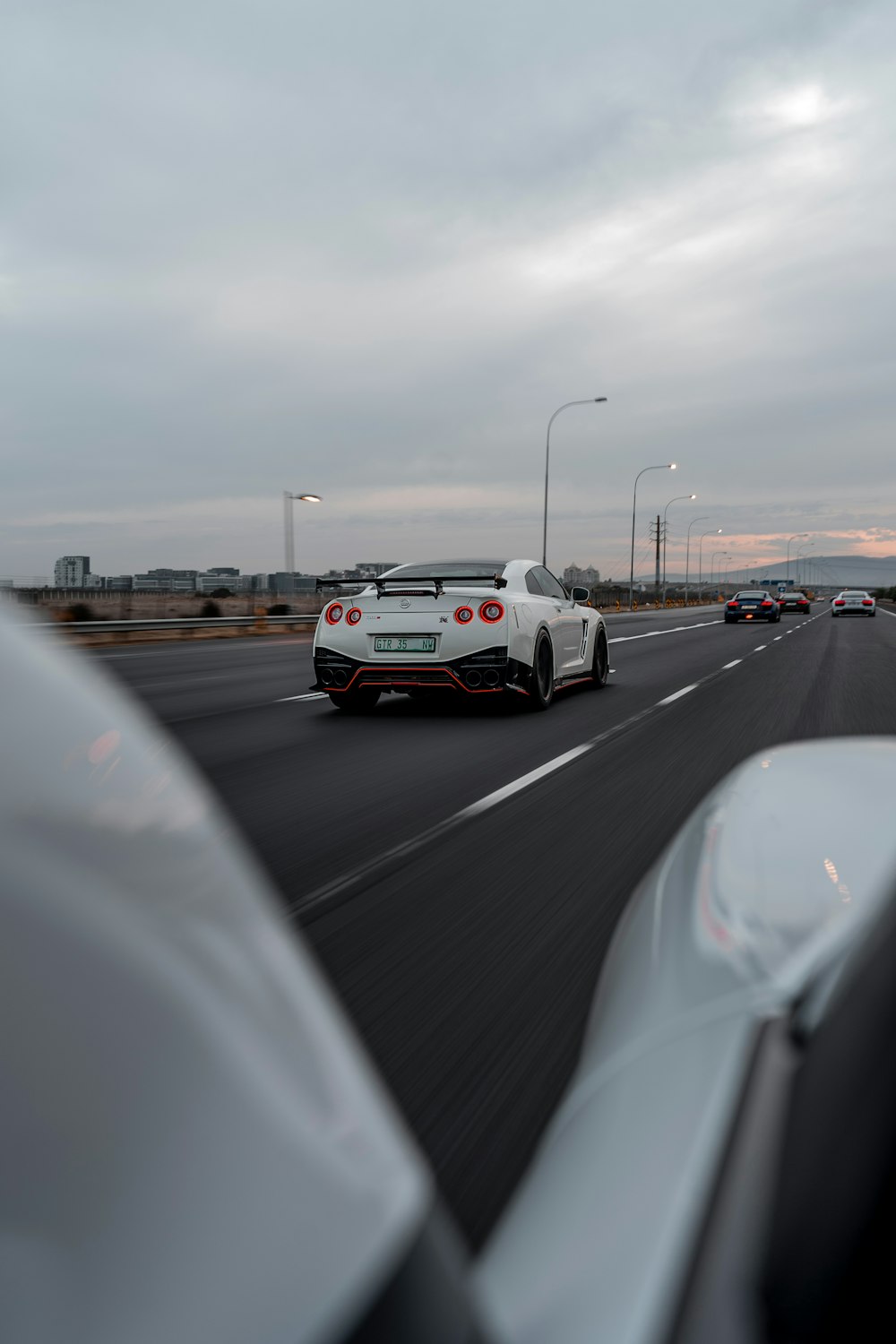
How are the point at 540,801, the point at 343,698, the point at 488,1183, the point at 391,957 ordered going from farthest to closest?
the point at 343,698
the point at 540,801
the point at 391,957
the point at 488,1183

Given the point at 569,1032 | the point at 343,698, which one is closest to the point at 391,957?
the point at 569,1032

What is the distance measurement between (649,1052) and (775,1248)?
0.48 metres

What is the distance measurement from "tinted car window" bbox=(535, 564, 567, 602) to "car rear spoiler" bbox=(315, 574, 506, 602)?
1.20 metres

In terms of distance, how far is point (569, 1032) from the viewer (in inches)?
113

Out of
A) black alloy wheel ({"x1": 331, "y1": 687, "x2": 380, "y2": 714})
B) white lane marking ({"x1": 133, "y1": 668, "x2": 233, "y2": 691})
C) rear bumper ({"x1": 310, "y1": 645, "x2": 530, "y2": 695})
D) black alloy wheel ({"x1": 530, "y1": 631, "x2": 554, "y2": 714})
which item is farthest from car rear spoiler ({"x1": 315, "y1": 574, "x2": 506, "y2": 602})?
white lane marking ({"x1": 133, "y1": 668, "x2": 233, "y2": 691})

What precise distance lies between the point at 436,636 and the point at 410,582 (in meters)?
0.70

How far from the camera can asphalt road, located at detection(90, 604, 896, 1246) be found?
259 centimetres

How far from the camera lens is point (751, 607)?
45.6m

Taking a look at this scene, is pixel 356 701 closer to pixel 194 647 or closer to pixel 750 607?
pixel 194 647

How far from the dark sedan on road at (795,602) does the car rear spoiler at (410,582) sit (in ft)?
201

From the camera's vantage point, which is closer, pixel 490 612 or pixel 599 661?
pixel 490 612

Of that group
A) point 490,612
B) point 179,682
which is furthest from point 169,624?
point 490,612

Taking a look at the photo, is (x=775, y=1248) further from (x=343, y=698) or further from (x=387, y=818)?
(x=343, y=698)

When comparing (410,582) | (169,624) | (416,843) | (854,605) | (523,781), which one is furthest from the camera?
(854,605)
